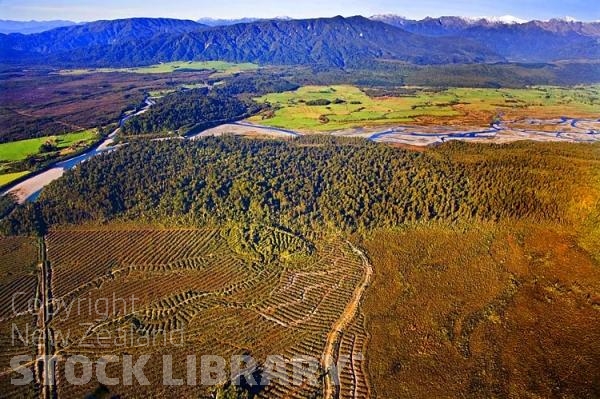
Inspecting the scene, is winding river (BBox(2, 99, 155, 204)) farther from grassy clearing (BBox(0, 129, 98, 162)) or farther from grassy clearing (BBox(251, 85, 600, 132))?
grassy clearing (BBox(251, 85, 600, 132))

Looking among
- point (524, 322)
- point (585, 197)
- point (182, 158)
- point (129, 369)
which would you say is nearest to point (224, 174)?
point (182, 158)

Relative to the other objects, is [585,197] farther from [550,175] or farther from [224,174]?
[224,174]

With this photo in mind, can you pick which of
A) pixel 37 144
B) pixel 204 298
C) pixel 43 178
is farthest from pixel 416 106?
pixel 204 298

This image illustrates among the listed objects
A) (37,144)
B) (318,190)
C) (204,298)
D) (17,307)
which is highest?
(318,190)

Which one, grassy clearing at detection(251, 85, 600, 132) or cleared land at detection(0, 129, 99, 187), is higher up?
grassy clearing at detection(251, 85, 600, 132)

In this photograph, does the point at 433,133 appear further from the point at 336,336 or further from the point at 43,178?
the point at 43,178

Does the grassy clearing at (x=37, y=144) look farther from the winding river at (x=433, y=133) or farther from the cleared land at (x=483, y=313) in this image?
the cleared land at (x=483, y=313)

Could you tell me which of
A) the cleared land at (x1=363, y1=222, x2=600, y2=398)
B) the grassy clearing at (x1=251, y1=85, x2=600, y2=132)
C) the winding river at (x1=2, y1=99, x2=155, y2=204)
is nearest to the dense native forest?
the cleared land at (x1=363, y1=222, x2=600, y2=398)

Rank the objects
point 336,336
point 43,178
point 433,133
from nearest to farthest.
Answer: point 336,336
point 43,178
point 433,133
